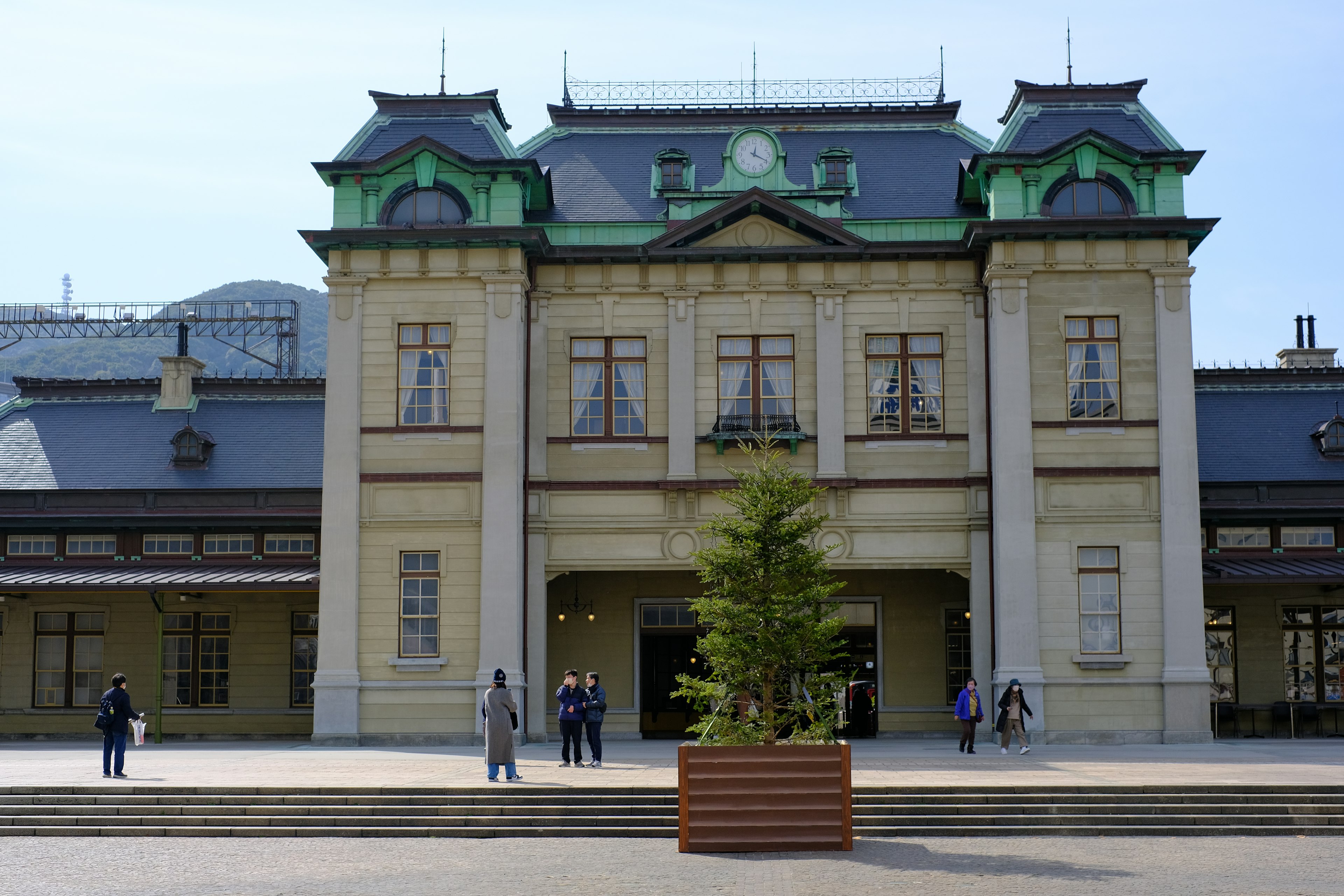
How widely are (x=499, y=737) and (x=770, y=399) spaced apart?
10.0 meters

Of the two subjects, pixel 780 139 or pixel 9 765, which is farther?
pixel 780 139

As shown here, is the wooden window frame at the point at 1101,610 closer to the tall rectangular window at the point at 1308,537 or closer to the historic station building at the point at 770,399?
the historic station building at the point at 770,399

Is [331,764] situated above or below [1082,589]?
below

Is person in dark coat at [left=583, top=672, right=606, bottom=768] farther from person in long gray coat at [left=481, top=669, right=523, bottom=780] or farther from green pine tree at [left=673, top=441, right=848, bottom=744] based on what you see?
green pine tree at [left=673, top=441, right=848, bottom=744]

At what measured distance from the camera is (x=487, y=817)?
16156mm

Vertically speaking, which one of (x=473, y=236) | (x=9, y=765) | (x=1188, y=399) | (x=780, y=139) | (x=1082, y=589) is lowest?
(x=9, y=765)

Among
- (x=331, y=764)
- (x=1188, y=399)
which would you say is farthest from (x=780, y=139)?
(x=331, y=764)

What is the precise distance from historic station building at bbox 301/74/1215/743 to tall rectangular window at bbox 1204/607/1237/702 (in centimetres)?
298

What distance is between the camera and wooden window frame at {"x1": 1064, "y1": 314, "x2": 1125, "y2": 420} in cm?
2512

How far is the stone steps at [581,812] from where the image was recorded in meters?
15.8

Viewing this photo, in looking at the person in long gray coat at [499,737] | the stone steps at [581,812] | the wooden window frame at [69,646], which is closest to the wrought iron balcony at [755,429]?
the person in long gray coat at [499,737]

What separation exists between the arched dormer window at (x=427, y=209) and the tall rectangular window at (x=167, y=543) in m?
8.19

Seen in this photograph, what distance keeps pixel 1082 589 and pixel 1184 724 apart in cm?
282

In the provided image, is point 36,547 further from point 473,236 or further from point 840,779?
point 840,779
